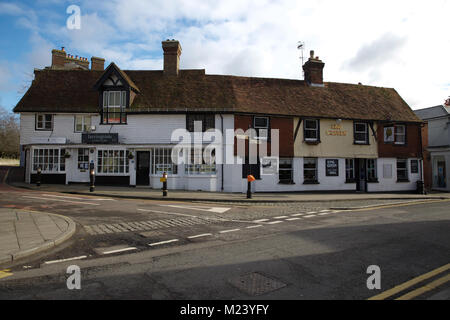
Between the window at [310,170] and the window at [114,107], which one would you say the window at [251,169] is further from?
the window at [114,107]

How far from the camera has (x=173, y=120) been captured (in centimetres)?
1869

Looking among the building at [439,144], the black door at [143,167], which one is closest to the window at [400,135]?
the building at [439,144]

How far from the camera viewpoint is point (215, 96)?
778 inches

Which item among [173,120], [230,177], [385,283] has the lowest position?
[385,283]

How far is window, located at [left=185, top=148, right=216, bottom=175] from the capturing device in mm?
18359

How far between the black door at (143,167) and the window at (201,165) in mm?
2946

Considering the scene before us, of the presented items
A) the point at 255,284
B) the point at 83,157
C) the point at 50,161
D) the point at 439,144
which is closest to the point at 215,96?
the point at 83,157

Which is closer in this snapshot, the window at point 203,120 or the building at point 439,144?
the window at point 203,120

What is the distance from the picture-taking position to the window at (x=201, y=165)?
1836 cm

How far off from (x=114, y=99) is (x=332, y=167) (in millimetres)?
16803

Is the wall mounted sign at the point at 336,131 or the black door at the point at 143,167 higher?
the wall mounted sign at the point at 336,131
